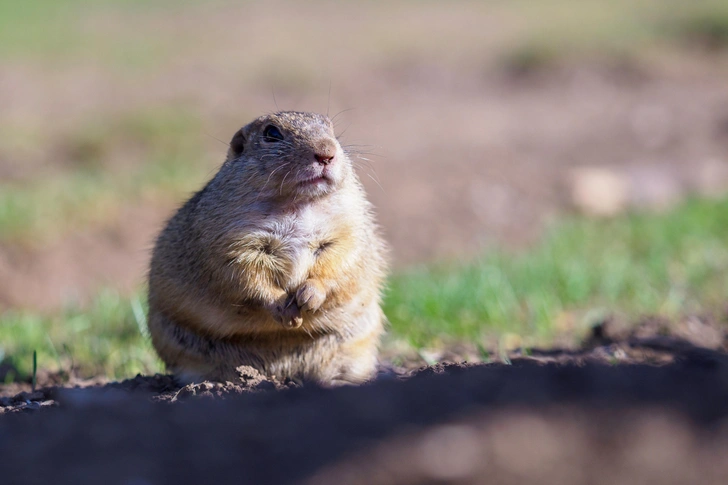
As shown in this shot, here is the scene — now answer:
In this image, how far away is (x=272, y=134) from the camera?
13.8 ft

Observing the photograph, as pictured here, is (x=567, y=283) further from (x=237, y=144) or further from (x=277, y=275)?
(x=277, y=275)

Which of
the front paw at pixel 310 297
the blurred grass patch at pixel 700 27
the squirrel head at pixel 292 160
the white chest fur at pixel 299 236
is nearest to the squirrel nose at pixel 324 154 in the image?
the squirrel head at pixel 292 160

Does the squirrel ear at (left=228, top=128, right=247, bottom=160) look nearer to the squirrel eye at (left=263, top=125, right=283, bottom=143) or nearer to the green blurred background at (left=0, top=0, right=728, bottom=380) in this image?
the squirrel eye at (left=263, top=125, right=283, bottom=143)

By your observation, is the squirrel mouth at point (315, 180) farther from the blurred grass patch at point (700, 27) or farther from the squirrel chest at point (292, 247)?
the blurred grass patch at point (700, 27)

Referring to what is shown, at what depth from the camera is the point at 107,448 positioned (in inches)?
90.7

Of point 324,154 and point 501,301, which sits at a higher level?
point 324,154

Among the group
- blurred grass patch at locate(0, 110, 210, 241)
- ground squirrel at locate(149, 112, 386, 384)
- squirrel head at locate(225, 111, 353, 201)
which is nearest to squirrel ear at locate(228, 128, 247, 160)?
squirrel head at locate(225, 111, 353, 201)

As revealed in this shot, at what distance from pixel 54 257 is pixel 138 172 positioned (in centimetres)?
203

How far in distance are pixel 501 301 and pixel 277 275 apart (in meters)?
2.35

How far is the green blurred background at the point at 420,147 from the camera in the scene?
233 inches

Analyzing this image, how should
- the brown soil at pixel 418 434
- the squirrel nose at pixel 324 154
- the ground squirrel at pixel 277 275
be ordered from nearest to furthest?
the brown soil at pixel 418 434, the ground squirrel at pixel 277 275, the squirrel nose at pixel 324 154

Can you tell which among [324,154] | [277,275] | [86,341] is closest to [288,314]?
[277,275]

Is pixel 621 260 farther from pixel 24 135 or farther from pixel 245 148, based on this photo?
pixel 24 135

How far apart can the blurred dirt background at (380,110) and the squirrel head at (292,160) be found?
1.57ft
